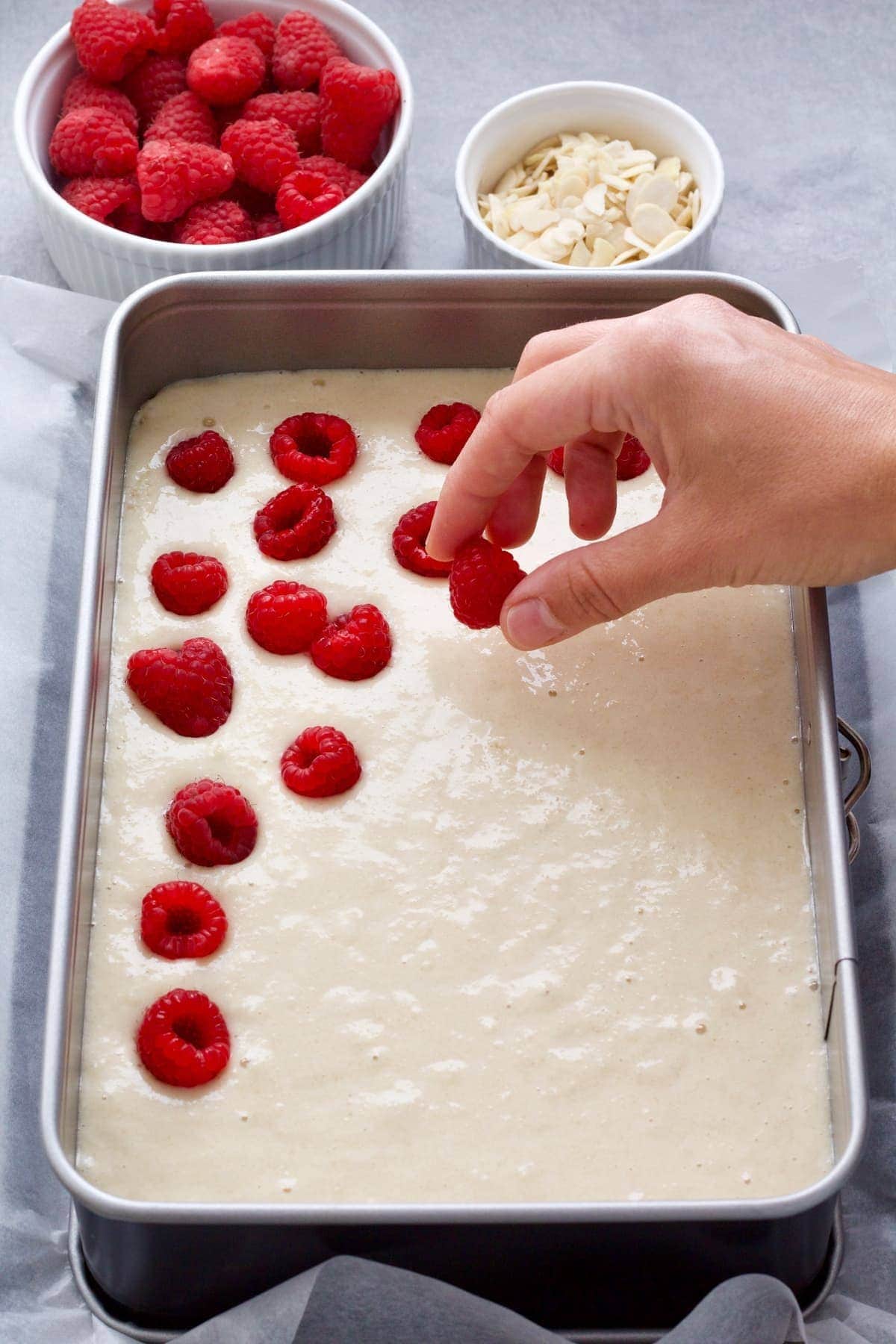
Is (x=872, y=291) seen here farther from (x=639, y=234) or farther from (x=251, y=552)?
(x=251, y=552)

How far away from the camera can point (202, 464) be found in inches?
62.0

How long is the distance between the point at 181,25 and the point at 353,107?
0.24m

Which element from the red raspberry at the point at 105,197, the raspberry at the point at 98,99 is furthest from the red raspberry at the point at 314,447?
the raspberry at the point at 98,99

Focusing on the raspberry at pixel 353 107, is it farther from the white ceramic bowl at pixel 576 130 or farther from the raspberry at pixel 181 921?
the raspberry at pixel 181 921

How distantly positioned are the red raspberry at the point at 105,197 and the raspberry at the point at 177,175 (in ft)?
0.08

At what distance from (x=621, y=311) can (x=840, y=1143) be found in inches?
32.5

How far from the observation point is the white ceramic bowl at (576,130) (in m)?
1.82

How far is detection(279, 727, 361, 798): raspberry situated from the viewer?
1385 millimetres

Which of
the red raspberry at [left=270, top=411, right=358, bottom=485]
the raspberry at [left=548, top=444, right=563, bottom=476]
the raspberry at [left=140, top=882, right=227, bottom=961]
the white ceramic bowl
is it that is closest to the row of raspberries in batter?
the white ceramic bowl

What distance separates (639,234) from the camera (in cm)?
182

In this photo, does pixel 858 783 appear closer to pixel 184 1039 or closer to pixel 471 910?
pixel 471 910

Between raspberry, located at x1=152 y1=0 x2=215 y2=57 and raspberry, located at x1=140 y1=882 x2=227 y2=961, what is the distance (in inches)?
41.3

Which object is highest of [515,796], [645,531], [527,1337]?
[645,531]

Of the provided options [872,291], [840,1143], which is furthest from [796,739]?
[872,291]
